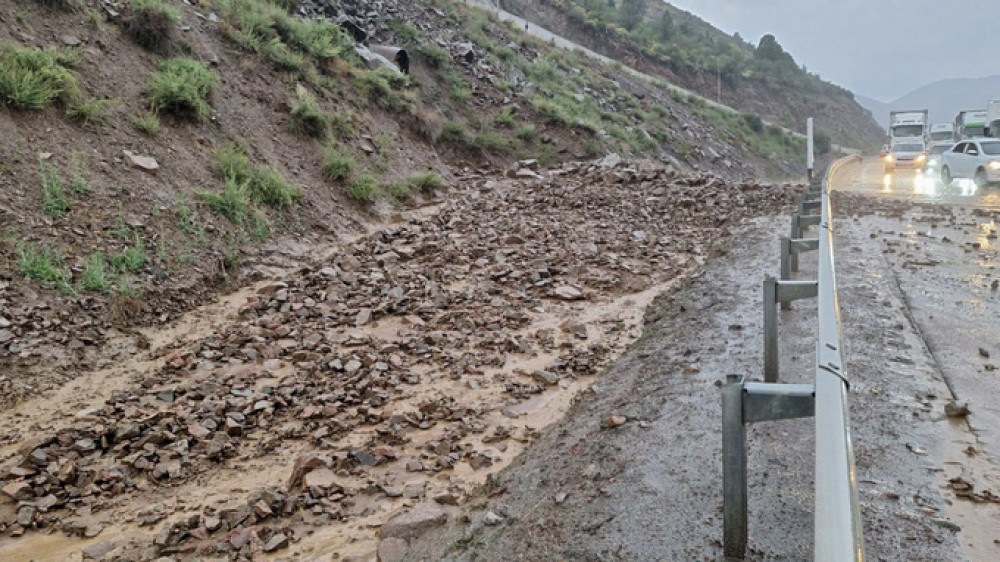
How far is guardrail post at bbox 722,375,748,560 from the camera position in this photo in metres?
2.09

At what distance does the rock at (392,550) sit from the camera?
3.12 metres

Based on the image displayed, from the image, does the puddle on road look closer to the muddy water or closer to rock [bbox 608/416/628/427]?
rock [bbox 608/416/628/427]

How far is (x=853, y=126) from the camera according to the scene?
7050 centimetres

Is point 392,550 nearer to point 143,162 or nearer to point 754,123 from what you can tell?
point 143,162

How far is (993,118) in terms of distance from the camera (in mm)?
29219

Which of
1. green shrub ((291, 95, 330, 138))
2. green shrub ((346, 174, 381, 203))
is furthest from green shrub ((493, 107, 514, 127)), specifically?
green shrub ((346, 174, 381, 203))

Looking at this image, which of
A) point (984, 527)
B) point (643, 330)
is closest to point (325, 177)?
point (643, 330)

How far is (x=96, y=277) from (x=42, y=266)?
0.48 metres

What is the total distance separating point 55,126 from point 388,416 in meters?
6.51

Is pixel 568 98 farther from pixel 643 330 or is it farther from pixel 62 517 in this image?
pixel 62 517

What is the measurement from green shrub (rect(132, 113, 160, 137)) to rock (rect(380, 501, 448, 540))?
798 centimetres

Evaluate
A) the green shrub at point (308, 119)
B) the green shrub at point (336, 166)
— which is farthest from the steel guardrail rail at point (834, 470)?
the green shrub at point (308, 119)

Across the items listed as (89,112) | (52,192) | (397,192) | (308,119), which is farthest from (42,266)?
(397,192)

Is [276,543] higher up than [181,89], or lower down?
lower down
